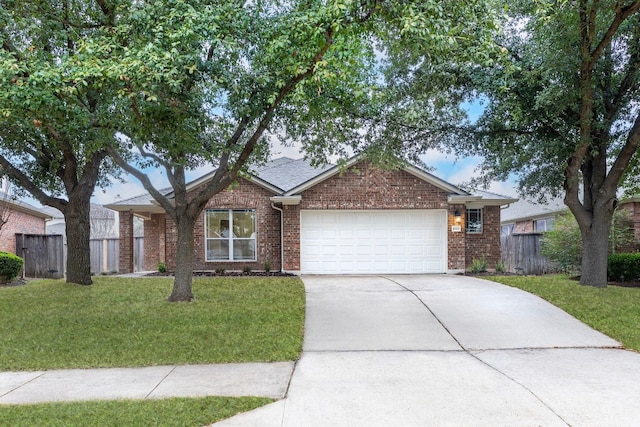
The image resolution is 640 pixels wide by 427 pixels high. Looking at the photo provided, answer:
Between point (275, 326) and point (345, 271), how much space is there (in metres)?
7.58

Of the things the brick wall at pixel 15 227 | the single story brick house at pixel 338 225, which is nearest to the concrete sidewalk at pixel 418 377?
the single story brick house at pixel 338 225

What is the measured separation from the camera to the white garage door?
1519 centimetres

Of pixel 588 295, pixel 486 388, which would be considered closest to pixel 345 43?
pixel 486 388

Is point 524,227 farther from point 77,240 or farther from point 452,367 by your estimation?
point 77,240

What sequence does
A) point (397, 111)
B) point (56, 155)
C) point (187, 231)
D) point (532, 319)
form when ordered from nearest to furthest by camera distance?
point (532, 319) < point (187, 231) < point (397, 111) < point (56, 155)

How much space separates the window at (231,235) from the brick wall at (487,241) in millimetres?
8022

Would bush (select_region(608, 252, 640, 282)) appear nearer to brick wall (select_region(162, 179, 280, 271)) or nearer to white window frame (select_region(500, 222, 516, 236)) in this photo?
brick wall (select_region(162, 179, 280, 271))

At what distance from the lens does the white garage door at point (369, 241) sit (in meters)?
15.2

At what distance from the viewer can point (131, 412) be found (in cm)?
436

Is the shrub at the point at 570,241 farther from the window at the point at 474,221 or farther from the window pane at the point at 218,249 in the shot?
the window pane at the point at 218,249

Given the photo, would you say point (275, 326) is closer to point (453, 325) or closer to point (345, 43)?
point (453, 325)

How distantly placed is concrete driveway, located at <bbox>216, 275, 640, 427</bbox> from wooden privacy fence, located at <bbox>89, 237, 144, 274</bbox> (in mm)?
11457

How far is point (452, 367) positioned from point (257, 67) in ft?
19.3

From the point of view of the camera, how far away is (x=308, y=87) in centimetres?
804
